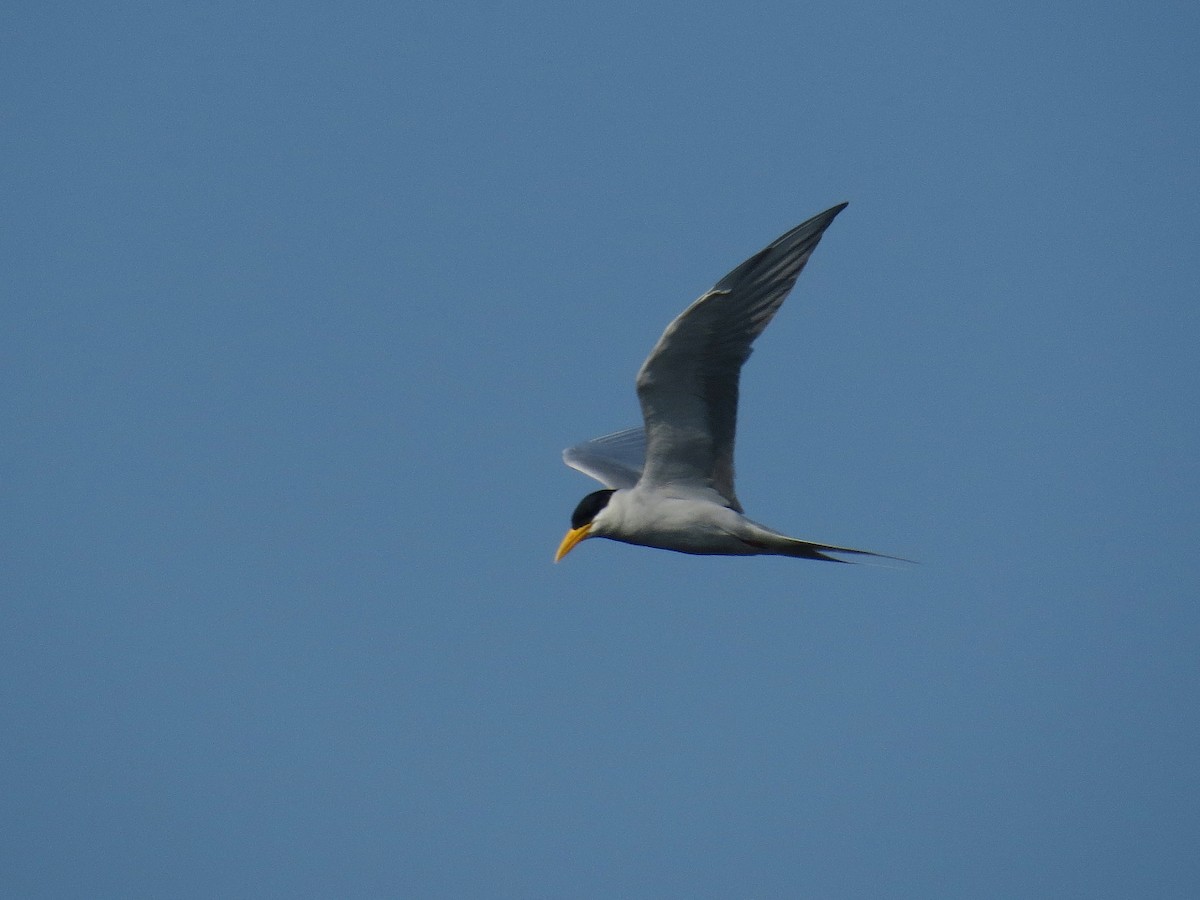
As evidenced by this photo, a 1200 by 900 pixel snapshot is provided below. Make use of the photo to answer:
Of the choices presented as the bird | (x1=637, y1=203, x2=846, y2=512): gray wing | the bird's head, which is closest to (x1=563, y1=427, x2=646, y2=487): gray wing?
the bird's head

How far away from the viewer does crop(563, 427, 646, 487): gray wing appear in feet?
36.3

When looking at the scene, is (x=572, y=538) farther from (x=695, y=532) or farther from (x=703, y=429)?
(x=703, y=429)

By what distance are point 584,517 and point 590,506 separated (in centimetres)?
10

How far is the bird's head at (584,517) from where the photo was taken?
960cm

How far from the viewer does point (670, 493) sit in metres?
9.39

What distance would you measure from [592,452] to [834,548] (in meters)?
3.73

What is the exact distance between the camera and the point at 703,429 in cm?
895

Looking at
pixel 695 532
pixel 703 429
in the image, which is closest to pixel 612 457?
pixel 695 532

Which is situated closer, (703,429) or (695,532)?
(703,429)

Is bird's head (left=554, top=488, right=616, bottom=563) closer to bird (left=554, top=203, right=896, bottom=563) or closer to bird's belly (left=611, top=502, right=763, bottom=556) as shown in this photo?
bird (left=554, top=203, right=896, bottom=563)

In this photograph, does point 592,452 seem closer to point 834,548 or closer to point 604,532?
point 604,532

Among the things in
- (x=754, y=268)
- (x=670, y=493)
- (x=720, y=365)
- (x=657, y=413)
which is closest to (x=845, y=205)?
(x=754, y=268)

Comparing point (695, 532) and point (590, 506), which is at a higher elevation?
point (590, 506)

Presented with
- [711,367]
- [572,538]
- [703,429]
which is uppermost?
[711,367]
